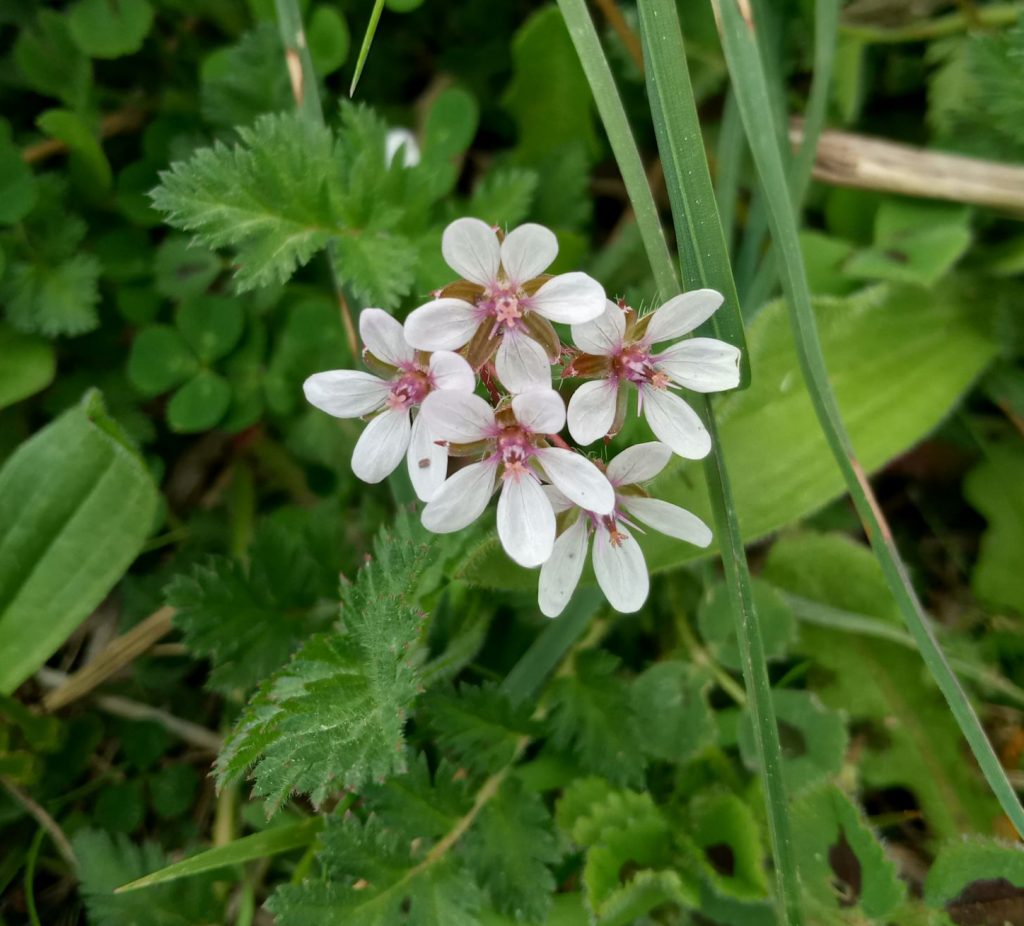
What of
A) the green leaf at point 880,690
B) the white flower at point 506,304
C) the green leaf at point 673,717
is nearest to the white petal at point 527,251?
the white flower at point 506,304

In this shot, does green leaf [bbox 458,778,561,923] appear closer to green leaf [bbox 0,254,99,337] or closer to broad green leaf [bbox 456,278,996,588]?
broad green leaf [bbox 456,278,996,588]

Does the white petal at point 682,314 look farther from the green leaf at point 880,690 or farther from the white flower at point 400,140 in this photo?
the white flower at point 400,140

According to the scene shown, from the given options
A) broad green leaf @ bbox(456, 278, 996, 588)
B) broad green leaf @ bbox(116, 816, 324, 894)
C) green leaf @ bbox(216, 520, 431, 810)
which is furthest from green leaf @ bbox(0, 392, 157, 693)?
broad green leaf @ bbox(456, 278, 996, 588)

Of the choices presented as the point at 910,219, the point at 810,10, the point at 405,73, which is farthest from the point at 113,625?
the point at 810,10

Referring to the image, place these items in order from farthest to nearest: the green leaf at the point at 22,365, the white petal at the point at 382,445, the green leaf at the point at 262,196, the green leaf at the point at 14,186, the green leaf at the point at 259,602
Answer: the green leaf at the point at 22,365
the green leaf at the point at 14,186
the green leaf at the point at 259,602
the green leaf at the point at 262,196
the white petal at the point at 382,445

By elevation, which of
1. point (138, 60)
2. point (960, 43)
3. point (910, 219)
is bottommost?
point (910, 219)

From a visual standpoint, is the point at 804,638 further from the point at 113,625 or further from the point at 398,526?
the point at 113,625
